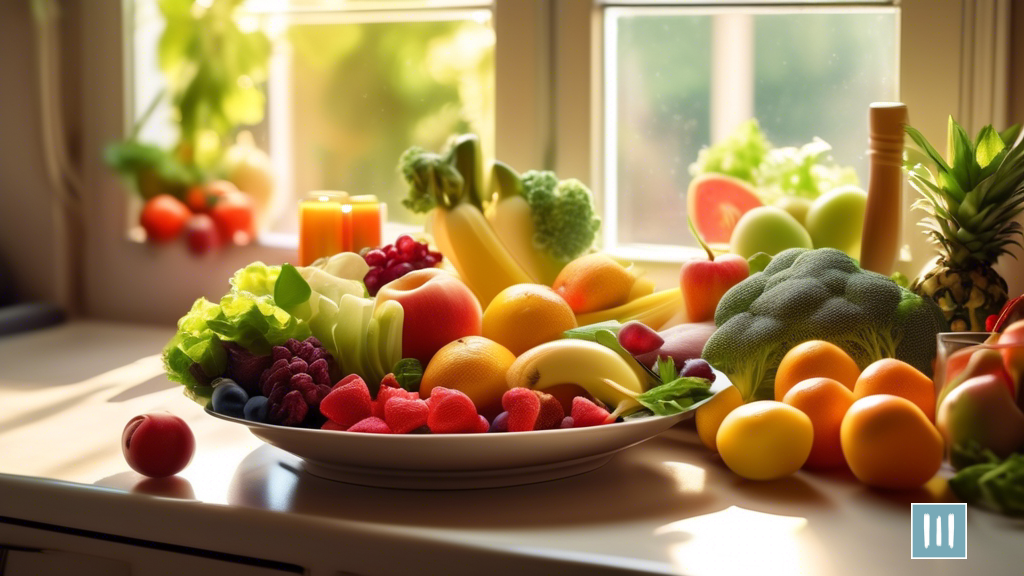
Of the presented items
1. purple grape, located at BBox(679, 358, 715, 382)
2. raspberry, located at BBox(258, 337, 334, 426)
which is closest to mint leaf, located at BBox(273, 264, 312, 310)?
raspberry, located at BBox(258, 337, 334, 426)

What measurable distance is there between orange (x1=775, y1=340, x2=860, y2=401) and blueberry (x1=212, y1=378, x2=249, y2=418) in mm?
503

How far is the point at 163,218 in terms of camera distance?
1732mm

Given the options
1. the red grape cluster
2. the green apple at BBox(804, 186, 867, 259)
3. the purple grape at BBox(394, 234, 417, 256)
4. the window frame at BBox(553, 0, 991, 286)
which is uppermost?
the window frame at BBox(553, 0, 991, 286)

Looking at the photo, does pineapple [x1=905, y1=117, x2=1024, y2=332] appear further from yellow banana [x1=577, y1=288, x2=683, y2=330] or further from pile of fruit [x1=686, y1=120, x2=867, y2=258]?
yellow banana [x1=577, y1=288, x2=683, y2=330]

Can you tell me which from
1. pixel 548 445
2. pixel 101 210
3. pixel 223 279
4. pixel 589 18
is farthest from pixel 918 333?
pixel 101 210

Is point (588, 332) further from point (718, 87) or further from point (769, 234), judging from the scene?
point (718, 87)

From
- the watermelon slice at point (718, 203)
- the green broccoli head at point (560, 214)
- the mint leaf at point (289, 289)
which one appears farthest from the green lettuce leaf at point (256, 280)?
the watermelon slice at point (718, 203)

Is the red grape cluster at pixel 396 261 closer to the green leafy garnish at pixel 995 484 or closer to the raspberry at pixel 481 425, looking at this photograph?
the raspberry at pixel 481 425

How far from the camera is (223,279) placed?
5.64 ft

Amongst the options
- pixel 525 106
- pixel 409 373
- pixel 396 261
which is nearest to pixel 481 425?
pixel 409 373

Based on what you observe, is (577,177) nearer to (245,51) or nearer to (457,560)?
(245,51)

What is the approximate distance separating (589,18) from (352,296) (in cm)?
64

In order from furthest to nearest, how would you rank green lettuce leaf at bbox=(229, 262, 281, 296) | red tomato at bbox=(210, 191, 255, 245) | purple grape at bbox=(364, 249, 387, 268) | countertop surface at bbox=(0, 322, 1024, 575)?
red tomato at bbox=(210, 191, 255, 245) → purple grape at bbox=(364, 249, 387, 268) → green lettuce leaf at bbox=(229, 262, 281, 296) → countertop surface at bbox=(0, 322, 1024, 575)

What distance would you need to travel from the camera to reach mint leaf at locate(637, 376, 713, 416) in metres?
0.87
